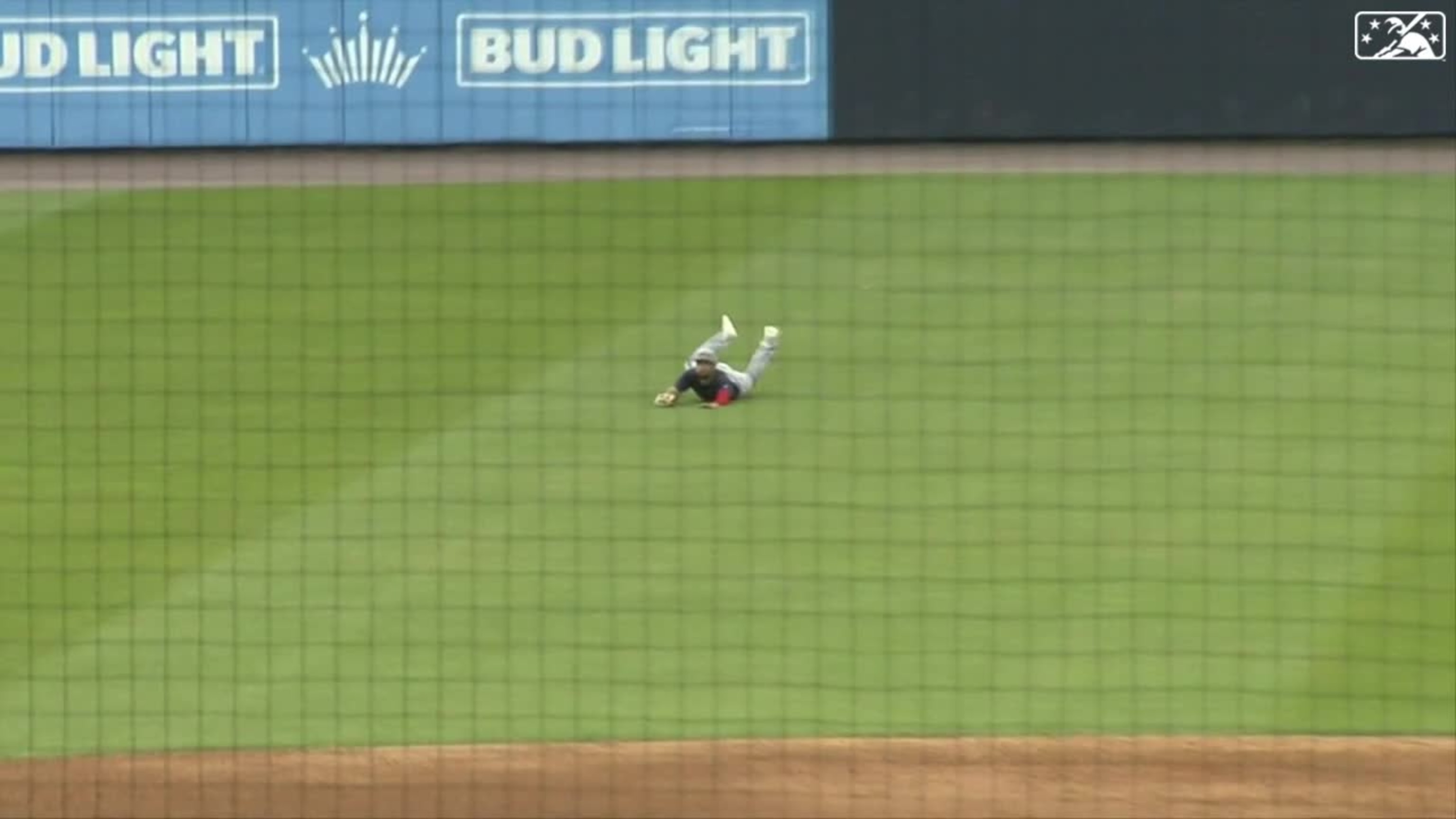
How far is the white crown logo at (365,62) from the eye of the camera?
20.4 m

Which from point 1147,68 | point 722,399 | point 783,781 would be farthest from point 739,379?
point 783,781

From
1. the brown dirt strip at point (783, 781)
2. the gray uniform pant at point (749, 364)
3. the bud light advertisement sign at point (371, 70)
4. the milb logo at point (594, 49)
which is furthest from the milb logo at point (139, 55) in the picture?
the brown dirt strip at point (783, 781)

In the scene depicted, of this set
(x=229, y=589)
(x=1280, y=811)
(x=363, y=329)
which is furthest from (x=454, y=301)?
(x=1280, y=811)

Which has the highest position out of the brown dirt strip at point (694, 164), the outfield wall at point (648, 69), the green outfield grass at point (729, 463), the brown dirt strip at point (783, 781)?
the outfield wall at point (648, 69)

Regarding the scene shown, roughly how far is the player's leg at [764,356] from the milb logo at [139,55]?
5.96 meters

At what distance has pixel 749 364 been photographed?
1644 centimetres

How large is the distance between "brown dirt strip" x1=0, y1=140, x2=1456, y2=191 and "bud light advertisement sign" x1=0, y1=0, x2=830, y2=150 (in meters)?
0.24

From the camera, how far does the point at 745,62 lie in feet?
67.6

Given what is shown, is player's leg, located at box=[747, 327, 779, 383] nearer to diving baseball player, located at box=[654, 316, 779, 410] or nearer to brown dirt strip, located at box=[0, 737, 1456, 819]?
diving baseball player, located at box=[654, 316, 779, 410]

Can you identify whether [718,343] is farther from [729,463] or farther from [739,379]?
[729,463]

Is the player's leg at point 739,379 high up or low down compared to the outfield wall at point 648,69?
down

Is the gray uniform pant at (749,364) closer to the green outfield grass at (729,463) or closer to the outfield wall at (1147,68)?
the green outfield grass at (729,463)

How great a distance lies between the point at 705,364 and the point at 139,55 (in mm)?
6811

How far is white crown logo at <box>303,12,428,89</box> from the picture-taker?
2036 centimetres
